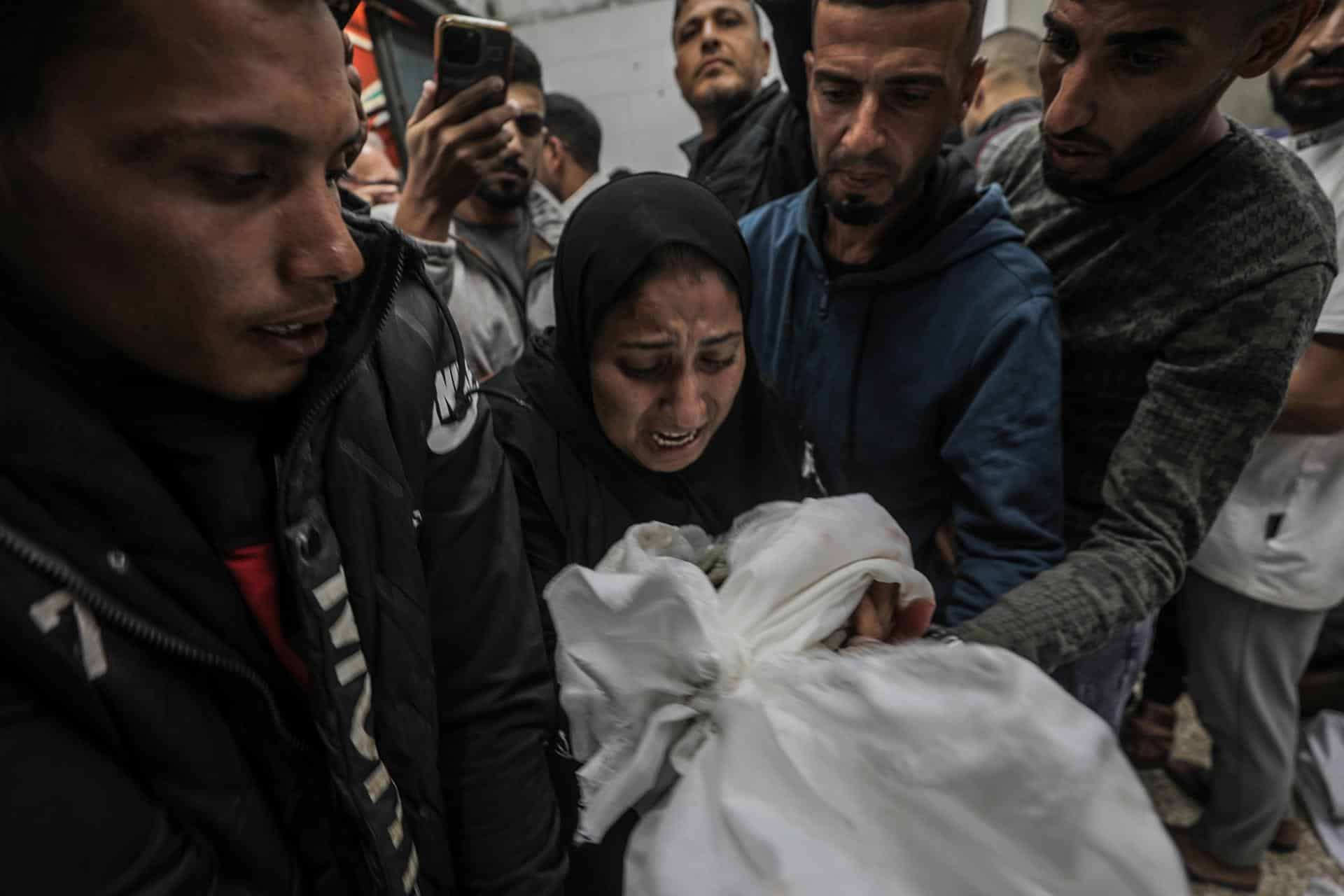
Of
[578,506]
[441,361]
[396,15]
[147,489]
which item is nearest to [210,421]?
[147,489]

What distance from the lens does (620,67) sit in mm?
4461

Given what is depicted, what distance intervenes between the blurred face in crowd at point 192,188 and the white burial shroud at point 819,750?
1.31 feet

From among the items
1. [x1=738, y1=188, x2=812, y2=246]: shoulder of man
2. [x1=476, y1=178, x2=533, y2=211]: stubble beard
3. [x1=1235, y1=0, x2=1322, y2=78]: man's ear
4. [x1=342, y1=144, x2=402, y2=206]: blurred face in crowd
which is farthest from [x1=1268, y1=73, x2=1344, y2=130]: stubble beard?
[x1=342, y1=144, x2=402, y2=206]: blurred face in crowd

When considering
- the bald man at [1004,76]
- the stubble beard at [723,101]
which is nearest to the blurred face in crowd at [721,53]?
the stubble beard at [723,101]

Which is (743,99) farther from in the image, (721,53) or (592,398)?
(592,398)

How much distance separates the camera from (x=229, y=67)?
17.8 inches

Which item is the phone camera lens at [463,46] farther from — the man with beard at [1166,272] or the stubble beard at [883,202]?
the man with beard at [1166,272]

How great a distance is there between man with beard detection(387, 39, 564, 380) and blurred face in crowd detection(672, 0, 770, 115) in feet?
1.88

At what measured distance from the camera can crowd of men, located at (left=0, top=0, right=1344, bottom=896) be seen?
471 mm

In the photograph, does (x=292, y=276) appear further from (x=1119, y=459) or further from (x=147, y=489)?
(x=1119, y=459)

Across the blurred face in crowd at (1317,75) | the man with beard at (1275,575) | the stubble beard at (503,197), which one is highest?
the blurred face in crowd at (1317,75)

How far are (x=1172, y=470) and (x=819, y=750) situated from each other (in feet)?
2.40

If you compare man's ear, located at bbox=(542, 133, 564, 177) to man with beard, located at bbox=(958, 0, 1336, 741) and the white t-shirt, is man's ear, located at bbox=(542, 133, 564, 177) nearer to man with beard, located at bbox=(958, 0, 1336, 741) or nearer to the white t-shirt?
man with beard, located at bbox=(958, 0, 1336, 741)

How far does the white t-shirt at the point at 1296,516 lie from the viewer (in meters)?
1.44
